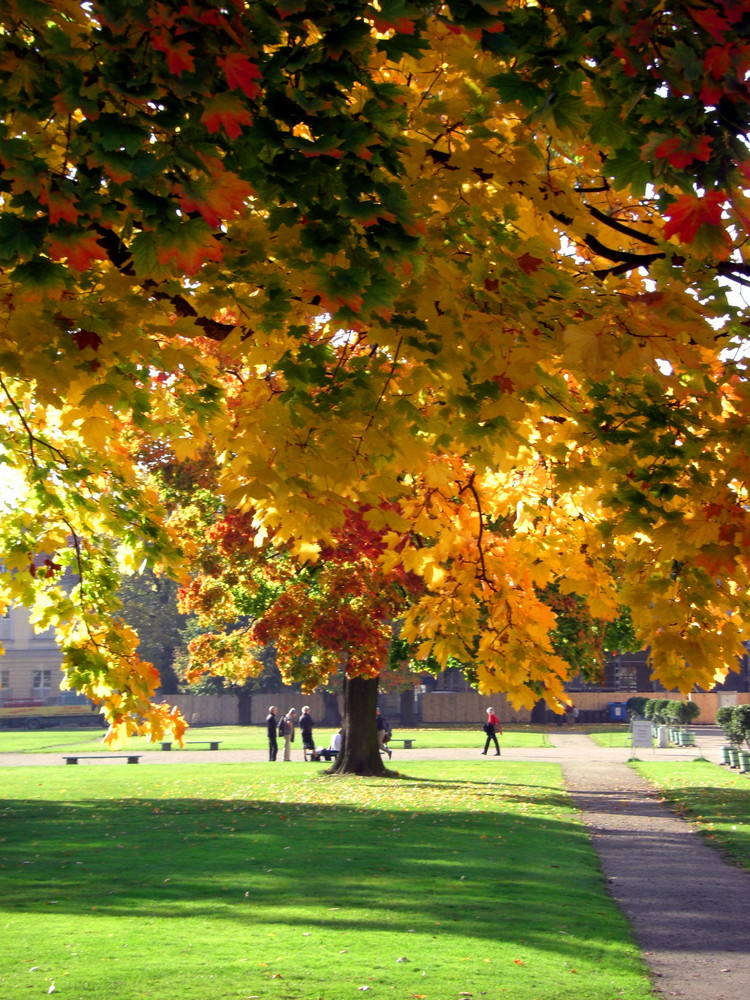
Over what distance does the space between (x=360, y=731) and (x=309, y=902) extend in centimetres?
1525

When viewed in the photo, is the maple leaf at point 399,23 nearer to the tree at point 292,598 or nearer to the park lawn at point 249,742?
the tree at point 292,598

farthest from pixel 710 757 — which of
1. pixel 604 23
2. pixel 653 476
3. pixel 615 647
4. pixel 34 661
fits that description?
pixel 34 661

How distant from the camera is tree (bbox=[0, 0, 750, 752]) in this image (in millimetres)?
3936

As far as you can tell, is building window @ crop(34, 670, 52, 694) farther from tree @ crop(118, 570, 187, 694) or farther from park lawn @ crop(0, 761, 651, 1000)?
park lawn @ crop(0, 761, 651, 1000)

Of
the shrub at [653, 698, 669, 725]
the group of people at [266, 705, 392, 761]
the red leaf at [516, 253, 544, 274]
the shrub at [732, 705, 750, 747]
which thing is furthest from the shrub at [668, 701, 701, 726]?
the red leaf at [516, 253, 544, 274]

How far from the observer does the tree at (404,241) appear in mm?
3936

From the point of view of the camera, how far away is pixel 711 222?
13.5 feet

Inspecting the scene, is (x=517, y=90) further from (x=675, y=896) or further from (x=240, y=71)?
(x=675, y=896)

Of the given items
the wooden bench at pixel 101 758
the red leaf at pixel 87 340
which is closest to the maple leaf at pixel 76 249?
the red leaf at pixel 87 340

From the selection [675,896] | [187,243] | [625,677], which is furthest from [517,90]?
[625,677]

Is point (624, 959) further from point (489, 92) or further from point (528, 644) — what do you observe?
point (489, 92)

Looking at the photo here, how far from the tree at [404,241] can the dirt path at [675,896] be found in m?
2.51

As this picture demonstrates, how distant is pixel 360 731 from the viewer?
25.9 m

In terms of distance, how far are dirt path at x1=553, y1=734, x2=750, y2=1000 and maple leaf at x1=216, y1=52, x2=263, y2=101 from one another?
6526 millimetres
